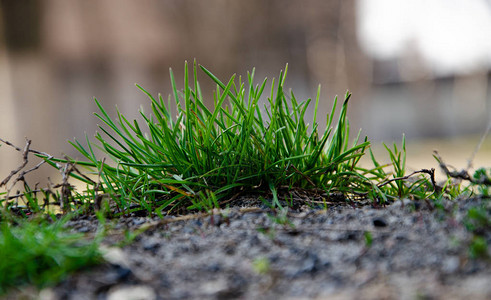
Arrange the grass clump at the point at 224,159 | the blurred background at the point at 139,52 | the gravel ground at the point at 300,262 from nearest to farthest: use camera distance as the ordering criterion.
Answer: the gravel ground at the point at 300,262 < the grass clump at the point at 224,159 < the blurred background at the point at 139,52

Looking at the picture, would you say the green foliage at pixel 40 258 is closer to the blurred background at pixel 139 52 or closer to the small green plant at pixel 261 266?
the small green plant at pixel 261 266

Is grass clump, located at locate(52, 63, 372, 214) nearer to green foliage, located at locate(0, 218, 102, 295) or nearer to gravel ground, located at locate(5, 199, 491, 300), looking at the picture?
gravel ground, located at locate(5, 199, 491, 300)

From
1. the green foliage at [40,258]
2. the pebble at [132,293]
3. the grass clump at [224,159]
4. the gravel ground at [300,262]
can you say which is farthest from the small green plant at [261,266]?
the grass clump at [224,159]

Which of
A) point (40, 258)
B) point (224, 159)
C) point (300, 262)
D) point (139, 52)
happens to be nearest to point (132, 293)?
point (40, 258)

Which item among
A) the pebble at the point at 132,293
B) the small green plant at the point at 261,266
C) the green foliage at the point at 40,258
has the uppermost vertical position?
the green foliage at the point at 40,258

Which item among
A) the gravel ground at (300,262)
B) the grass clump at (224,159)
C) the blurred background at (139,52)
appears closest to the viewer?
the gravel ground at (300,262)

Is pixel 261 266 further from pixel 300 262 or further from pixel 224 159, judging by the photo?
pixel 224 159
